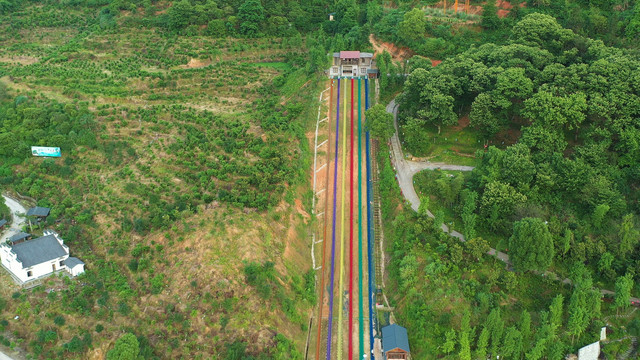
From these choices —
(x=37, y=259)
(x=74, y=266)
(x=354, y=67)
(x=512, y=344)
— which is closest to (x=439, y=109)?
(x=354, y=67)

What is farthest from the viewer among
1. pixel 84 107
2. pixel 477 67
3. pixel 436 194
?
pixel 84 107

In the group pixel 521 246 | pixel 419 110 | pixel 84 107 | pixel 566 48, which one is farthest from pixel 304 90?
pixel 521 246

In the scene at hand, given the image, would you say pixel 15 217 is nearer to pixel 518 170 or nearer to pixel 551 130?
pixel 518 170

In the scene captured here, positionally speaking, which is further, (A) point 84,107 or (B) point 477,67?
(A) point 84,107

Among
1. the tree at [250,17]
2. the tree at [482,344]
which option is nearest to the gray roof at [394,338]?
the tree at [482,344]

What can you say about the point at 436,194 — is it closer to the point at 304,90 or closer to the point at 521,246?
the point at 521,246
